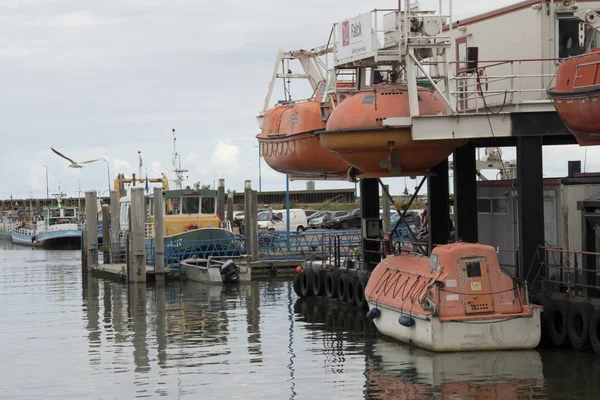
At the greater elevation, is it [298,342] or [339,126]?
[339,126]

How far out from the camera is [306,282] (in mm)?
30750

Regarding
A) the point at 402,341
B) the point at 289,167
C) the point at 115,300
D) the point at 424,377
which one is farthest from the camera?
the point at 115,300

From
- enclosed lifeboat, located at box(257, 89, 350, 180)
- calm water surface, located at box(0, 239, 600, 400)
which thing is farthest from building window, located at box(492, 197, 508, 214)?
enclosed lifeboat, located at box(257, 89, 350, 180)

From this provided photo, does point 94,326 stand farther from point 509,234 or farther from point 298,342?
point 509,234

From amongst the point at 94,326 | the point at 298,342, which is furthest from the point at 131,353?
the point at 94,326

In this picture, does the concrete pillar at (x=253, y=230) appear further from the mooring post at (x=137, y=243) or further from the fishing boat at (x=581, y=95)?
the fishing boat at (x=581, y=95)

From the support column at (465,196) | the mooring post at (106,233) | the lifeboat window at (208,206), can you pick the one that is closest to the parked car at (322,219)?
the mooring post at (106,233)

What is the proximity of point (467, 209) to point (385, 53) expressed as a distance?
391 centimetres

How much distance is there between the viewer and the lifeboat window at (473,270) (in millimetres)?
19109

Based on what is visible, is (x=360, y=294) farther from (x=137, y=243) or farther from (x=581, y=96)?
(x=137, y=243)

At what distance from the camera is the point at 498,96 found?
2297 cm

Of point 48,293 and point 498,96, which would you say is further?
point 48,293

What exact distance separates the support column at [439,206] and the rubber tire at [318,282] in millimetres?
5753

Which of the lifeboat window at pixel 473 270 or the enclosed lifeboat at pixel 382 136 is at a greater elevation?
the enclosed lifeboat at pixel 382 136
